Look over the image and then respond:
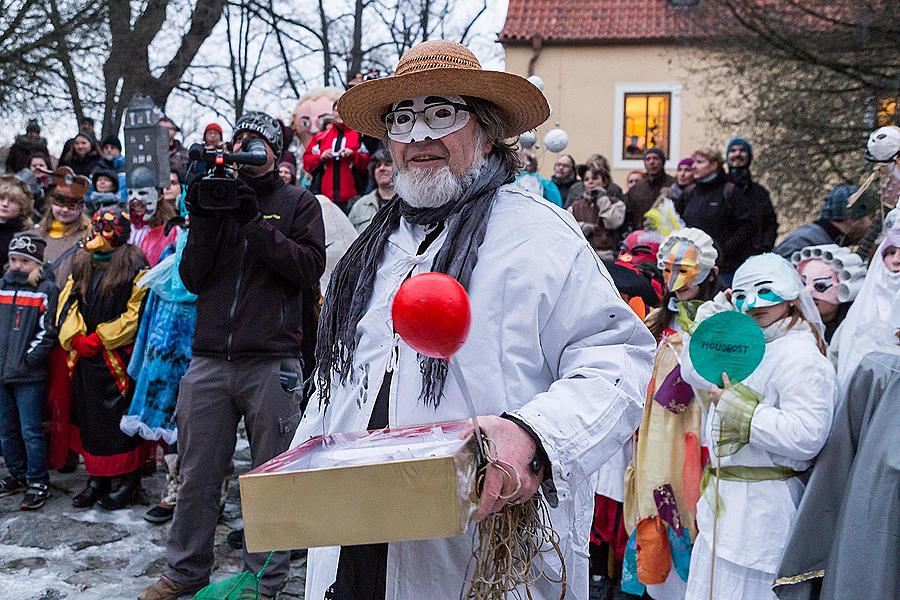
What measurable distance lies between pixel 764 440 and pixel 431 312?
7.78ft

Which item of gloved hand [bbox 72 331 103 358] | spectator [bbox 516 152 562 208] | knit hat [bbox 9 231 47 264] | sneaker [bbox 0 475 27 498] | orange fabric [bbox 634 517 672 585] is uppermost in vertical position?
spectator [bbox 516 152 562 208]

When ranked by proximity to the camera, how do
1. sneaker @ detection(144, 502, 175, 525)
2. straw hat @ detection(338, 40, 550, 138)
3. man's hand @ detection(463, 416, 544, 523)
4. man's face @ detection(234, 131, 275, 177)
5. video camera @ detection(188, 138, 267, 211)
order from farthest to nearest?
sneaker @ detection(144, 502, 175, 525) < man's face @ detection(234, 131, 275, 177) < video camera @ detection(188, 138, 267, 211) < straw hat @ detection(338, 40, 550, 138) < man's hand @ detection(463, 416, 544, 523)

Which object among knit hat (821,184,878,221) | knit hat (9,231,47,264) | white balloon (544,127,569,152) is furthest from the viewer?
white balloon (544,127,569,152)

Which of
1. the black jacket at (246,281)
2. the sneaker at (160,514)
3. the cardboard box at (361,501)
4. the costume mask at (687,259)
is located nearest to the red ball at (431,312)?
the cardboard box at (361,501)

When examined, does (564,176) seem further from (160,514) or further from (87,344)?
(160,514)

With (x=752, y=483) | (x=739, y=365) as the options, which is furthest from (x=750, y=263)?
(x=752, y=483)

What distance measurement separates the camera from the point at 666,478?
14.0 ft

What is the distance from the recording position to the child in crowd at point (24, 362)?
595 centimetres

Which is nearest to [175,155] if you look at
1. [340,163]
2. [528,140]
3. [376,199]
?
[340,163]

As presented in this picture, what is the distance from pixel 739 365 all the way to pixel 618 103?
17.0 metres

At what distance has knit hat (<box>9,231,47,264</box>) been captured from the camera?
6.09m

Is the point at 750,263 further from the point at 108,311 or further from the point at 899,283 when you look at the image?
the point at 108,311

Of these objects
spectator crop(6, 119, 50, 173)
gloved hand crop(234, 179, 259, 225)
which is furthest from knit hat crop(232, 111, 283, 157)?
spectator crop(6, 119, 50, 173)

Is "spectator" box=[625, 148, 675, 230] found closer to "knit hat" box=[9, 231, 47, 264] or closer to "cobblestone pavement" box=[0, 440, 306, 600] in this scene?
"cobblestone pavement" box=[0, 440, 306, 600]
